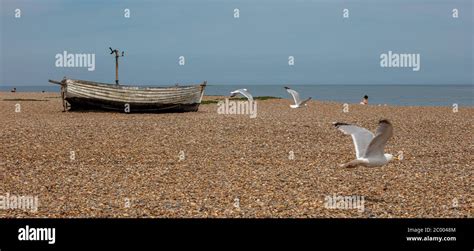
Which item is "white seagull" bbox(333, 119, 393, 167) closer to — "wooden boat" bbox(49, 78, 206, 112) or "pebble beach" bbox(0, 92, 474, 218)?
"pebble beach" bbox(0, 92, 474, 218)

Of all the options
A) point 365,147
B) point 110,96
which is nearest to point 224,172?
point 365,147

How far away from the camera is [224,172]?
1557 cm

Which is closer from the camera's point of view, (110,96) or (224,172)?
(224,172)

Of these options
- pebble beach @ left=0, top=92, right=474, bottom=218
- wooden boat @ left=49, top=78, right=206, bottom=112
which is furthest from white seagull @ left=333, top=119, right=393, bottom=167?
wooden boat @ left=49, top=78, right=206, bottom=112

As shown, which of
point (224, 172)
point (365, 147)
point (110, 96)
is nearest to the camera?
point (365, 147)

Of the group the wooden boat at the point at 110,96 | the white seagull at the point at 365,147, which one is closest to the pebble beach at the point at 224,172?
the white seagull at the point at 365,147

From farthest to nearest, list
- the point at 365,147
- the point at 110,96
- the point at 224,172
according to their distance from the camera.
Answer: the point at 110,96 → the point at 224,172 → the point at 365,147

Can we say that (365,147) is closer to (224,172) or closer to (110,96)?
(224,172)

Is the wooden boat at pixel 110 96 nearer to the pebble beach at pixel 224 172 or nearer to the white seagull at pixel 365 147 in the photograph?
the pebble beach at pixel 224 172

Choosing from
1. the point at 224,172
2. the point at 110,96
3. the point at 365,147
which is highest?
the point at 110,96

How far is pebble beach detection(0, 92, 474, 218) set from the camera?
1170 centimetres
